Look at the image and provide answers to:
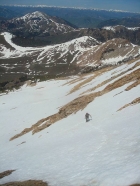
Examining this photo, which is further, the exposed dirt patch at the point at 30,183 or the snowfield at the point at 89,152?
the exposed dirt patch at the point at 30,183

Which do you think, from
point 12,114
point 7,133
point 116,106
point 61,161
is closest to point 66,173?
point 61,161

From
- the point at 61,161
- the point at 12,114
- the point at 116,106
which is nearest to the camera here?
the point at 61,161

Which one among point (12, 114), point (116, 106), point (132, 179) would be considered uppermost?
point (12, 114)

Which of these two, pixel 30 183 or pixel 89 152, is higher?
pixel 89 152

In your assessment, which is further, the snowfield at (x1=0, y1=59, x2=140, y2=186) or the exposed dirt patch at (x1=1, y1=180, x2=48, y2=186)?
the exposed dirt patch at (x1=1, y1=180, x2=48, y2=186)

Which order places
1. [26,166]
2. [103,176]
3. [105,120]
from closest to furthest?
[103,176]
[26,166]
[105,120]

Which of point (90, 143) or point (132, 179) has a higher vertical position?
point (90, 143)

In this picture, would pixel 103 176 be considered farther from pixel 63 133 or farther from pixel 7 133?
pixel 7 133

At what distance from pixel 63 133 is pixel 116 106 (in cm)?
794

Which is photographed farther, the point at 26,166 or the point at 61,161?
the point at 26,166

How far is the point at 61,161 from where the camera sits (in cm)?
1923

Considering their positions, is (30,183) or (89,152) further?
(89,152)

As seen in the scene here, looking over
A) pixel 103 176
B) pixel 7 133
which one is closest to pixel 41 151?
pixel 103 176

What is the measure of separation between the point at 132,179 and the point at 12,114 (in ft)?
147
